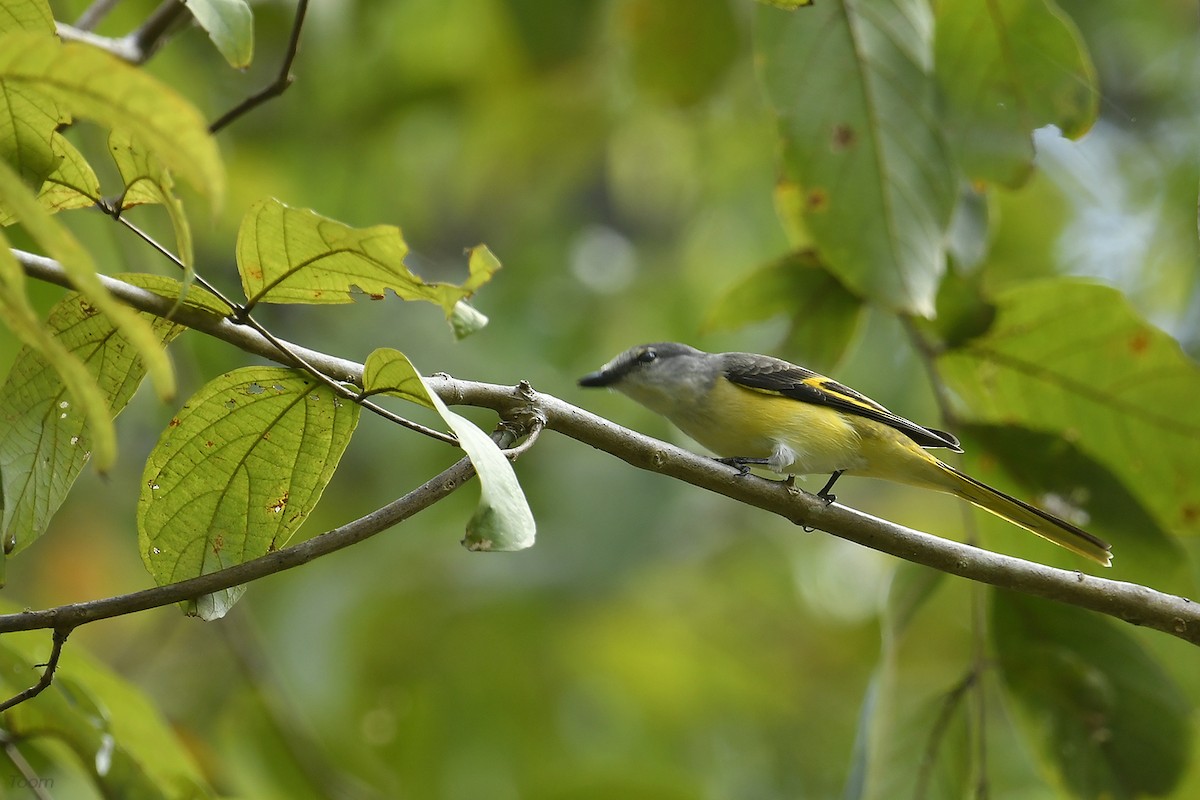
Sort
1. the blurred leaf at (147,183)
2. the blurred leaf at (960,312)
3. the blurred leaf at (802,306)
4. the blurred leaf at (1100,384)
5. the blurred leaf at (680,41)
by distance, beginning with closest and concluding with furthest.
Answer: the blurred leaf at (147,183)
the blurred leaf at (1100,384)
the blurred leaf at (960,312)
the blurred leaf at (802,306)
the blurred leaf at (680,41)

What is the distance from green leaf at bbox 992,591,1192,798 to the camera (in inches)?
120

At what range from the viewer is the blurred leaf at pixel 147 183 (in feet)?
4.70

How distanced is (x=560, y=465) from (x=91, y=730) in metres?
3.13

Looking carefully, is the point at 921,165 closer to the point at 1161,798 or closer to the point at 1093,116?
the point at 1093,116

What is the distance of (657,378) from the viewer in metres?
3.46

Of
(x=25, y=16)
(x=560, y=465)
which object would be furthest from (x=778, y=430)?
(x=25, y=16)

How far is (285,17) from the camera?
17.7ft

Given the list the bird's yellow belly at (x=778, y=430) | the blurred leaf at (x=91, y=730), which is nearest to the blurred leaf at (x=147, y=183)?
the blurred leaf at (x=91, y=730)

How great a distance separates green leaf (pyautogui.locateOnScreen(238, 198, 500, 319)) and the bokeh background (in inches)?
71.2

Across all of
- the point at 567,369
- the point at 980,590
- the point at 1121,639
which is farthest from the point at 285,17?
the point at 1121,639

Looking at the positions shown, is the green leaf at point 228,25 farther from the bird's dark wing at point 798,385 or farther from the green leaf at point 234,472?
the bird's dark wing at point 798,385

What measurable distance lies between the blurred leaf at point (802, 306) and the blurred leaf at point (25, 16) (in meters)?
2.04

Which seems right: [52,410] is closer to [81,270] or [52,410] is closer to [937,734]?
[81,270]

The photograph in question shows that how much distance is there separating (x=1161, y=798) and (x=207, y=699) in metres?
4.15
